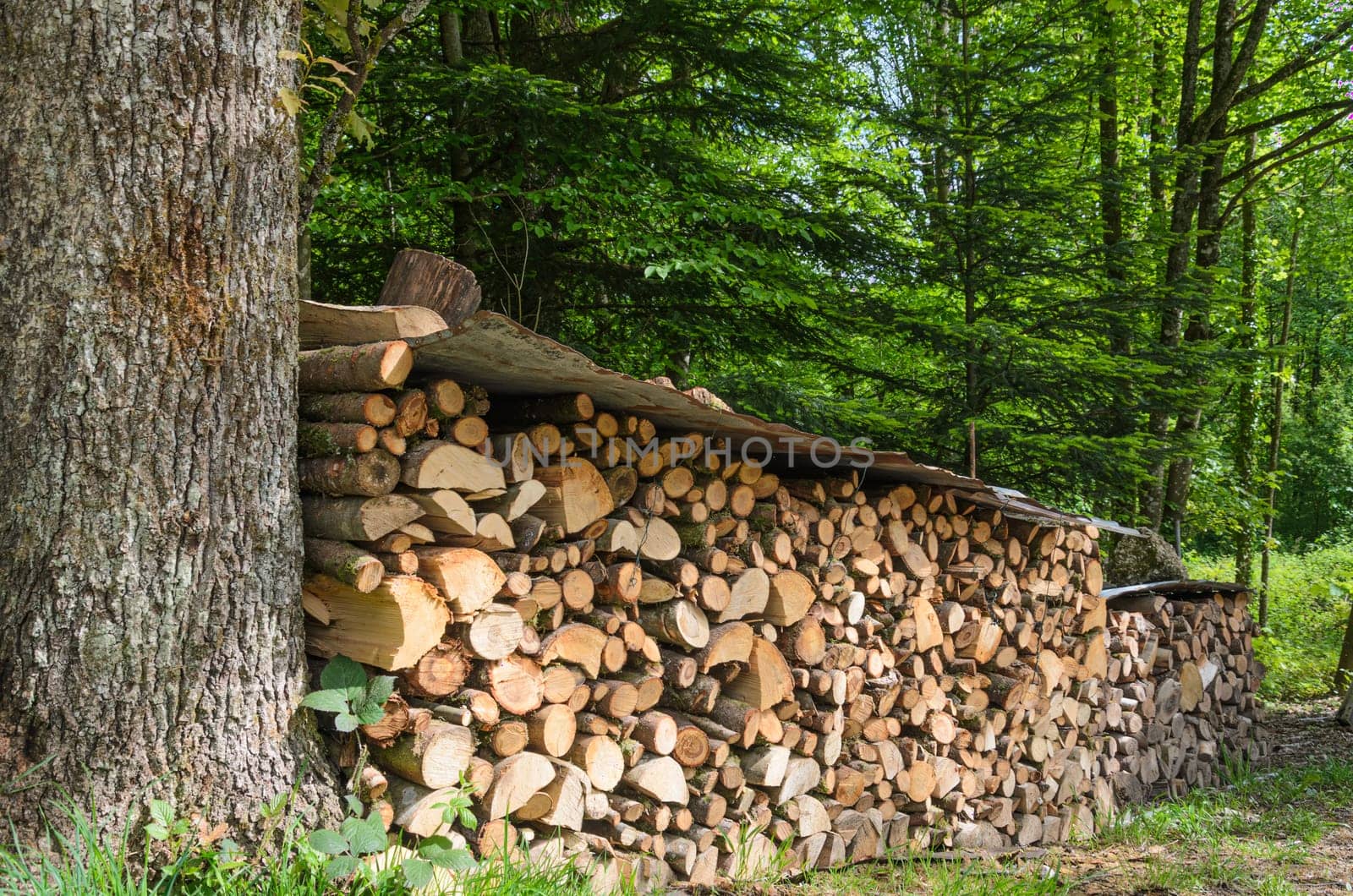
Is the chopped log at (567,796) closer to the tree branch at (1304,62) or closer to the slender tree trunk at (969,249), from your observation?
the slender tree trunk at (969,249)

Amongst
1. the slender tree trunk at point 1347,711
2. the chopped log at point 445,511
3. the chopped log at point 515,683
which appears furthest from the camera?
the slender tree trunk at point 1347,711

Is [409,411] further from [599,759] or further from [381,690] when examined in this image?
[599,759]

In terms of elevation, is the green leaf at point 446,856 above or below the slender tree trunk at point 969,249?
below

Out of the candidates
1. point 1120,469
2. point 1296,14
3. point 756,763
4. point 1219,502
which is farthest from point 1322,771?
point 1296,14

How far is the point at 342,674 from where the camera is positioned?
8.42 feet

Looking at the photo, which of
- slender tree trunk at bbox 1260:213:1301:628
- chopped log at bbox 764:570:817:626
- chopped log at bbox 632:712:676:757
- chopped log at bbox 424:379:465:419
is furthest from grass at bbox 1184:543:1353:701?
chopped log at bbox 424:379:465:419

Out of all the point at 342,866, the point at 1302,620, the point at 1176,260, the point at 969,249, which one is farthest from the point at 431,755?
the point at 1302,620

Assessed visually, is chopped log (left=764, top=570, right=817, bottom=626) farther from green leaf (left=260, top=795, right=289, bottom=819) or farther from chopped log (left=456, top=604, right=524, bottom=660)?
green leaf (left=260, top=795, right=289, bottom=819)

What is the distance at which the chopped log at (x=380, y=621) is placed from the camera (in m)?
2.54

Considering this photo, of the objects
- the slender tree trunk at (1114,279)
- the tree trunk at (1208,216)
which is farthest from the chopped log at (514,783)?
the tree trunk at (1208,216)

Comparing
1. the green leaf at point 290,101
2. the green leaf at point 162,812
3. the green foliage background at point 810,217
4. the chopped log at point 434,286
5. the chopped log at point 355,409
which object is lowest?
the green leaf at point 162,812

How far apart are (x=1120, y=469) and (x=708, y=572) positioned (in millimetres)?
5619

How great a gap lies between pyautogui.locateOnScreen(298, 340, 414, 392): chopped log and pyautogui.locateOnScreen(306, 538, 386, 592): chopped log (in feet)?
1.52

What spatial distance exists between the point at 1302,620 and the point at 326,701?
16373mm
